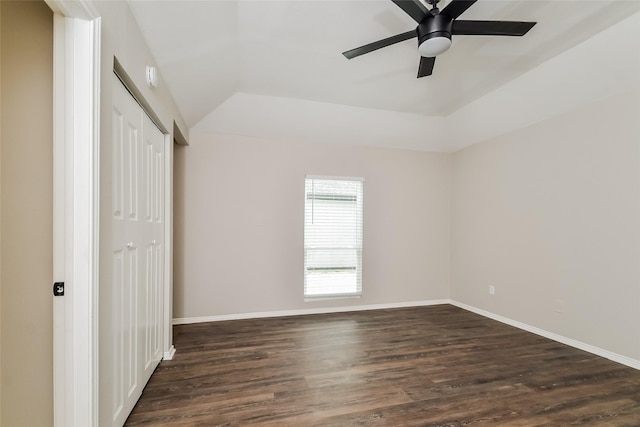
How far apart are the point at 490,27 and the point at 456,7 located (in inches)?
12.7

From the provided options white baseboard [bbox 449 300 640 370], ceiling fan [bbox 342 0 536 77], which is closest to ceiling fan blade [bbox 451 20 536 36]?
ceiling fan [bbox 342 0 536 77]

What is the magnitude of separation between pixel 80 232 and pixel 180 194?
249 cm

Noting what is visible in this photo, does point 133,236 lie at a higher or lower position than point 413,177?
lower

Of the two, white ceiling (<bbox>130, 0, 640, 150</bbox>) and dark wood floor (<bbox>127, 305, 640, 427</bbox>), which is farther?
white ceiling (<bbox>130, 0, 640, 150</bbox>)

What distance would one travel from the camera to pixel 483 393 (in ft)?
6.79

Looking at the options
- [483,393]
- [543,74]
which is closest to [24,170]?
[483,393]

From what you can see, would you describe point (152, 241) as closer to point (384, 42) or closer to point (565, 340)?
point (384, 42)

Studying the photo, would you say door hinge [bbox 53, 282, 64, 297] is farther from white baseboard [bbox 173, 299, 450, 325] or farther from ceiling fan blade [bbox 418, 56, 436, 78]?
white baseboard [bbox 173, 299, 450, 325]

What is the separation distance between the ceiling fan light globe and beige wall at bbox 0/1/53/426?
2000 millimetres

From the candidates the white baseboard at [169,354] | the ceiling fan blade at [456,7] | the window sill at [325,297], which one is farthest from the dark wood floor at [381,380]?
the ceiling fan blade at [456,7]

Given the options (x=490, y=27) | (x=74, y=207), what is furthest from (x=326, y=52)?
(x=74, y=207)

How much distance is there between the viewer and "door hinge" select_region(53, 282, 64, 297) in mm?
1158

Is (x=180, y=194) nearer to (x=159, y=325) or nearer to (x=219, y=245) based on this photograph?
(x=219, y=245)

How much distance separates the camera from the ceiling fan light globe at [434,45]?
1836 mm
